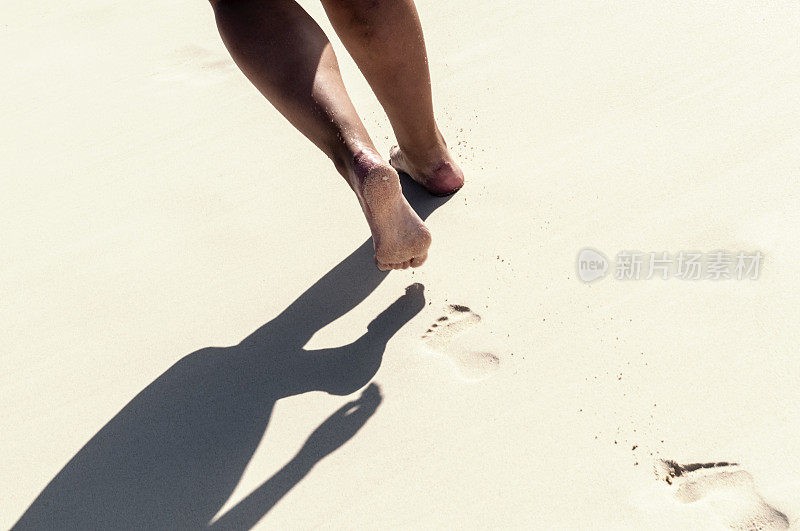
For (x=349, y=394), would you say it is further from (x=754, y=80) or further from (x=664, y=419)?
(x=754, y=80)

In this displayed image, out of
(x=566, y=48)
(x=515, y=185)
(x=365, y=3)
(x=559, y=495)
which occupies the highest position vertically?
(x=365, y=3)

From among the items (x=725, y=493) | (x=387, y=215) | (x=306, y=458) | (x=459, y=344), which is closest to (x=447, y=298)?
(x=459, y=344)

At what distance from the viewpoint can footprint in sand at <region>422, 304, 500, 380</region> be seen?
174cm

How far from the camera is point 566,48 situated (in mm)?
2588

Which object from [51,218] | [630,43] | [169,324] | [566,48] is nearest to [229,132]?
[51,218]

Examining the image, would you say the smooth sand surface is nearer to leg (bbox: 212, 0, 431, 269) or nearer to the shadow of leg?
the shadow of leg

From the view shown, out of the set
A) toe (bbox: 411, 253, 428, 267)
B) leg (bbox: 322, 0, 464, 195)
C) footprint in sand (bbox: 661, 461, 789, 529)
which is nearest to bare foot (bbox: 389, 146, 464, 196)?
leg (bbox: 322, 0, 464, 195)

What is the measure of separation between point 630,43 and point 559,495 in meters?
1.60

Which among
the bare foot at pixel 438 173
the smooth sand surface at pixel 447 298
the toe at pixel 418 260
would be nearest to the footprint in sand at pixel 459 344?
the smooth sand surface at pixel 447 298

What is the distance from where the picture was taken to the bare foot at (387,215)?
5.04ft

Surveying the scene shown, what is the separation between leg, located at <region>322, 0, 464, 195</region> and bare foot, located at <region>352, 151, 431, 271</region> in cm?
36

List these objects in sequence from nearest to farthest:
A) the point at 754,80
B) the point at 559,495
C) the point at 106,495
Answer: the point at 559,495, the point at 106,495, the point at 754,80

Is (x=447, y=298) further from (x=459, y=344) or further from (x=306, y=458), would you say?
(x=306, y=458)

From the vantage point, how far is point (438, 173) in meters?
2.11
